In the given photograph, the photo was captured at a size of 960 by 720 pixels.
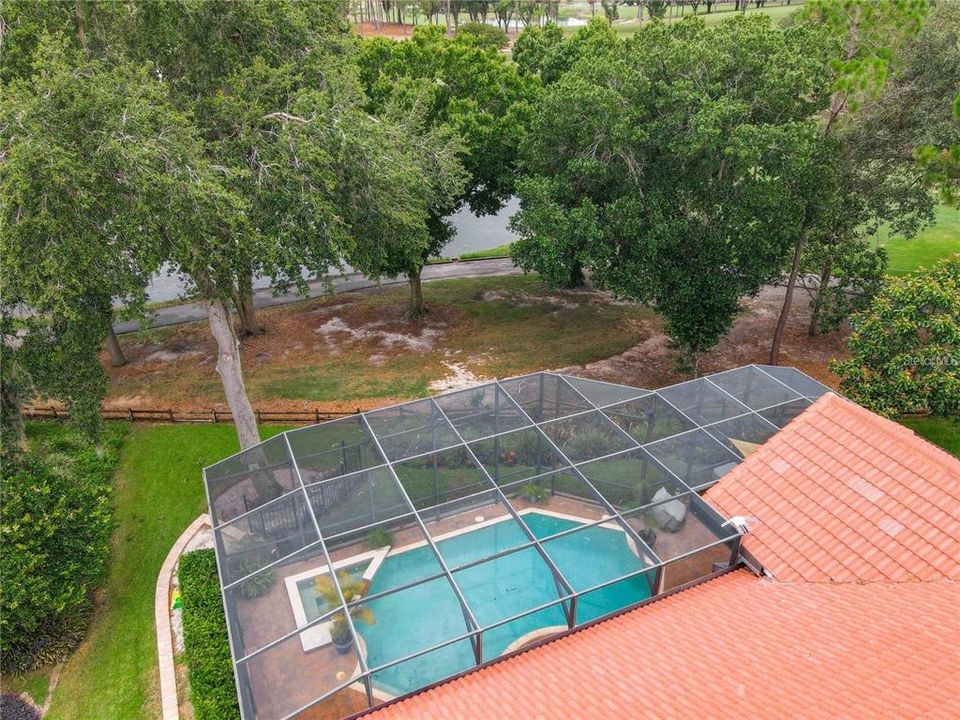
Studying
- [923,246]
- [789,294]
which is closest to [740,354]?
[789,294]

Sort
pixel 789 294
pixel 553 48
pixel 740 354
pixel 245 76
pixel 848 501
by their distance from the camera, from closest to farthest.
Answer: pixel 848 501 → pixel 245 76 → pixel 789 294 → pixel 740 354 → pixel 553 48

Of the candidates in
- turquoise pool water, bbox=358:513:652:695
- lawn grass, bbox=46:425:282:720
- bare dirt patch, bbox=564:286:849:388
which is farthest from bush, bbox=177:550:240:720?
bare dirt patch, bbox=564:286:849:388

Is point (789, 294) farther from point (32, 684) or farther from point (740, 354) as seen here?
point (32, 684)

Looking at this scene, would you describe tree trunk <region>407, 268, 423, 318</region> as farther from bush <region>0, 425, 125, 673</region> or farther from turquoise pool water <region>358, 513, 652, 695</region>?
turquoise pool water <region>358, 513, 652, 695</region>

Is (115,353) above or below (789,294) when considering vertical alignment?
below

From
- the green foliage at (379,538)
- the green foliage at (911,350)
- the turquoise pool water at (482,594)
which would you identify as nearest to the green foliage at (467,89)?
the green foliage at (911,350)

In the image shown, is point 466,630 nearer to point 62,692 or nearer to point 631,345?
point 62,692

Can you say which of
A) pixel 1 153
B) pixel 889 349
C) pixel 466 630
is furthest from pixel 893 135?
pixel 1 153
